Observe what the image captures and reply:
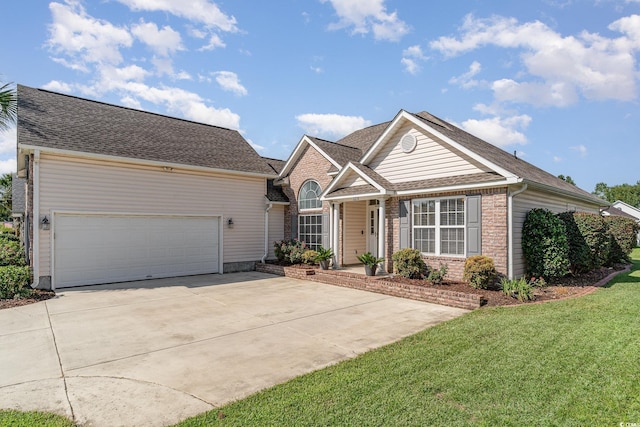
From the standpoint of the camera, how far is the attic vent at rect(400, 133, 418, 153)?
11805 mm

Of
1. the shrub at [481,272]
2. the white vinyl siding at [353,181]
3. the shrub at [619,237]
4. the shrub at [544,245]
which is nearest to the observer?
the shrub at [481,272]

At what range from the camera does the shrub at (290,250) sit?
47.5 ft

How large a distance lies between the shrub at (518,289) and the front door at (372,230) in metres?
6.03

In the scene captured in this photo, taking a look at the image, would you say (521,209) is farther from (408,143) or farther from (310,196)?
(310,196)

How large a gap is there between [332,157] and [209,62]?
19.3 ft

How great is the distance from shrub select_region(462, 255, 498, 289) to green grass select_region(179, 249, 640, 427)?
9.87 feet

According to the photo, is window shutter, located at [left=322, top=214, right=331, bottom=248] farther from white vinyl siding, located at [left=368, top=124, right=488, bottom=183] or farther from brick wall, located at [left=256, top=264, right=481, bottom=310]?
white vinyl siding, located at [left=368, top=124, right=488, bottom=183]

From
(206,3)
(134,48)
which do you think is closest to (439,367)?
(206,3)

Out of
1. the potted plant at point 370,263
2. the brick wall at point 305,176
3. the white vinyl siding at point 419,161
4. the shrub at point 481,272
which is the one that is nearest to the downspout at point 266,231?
the brick wall at point 305,176

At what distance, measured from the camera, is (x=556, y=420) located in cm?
328

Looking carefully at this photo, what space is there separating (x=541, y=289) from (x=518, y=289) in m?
1.52

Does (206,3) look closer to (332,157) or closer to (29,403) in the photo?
(332,157)

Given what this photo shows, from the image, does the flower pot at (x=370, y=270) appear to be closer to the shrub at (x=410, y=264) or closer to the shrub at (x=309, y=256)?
the shrub at (x=410, y=264)

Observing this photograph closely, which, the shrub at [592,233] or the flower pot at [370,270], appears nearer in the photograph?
the shrub at [592,233]
